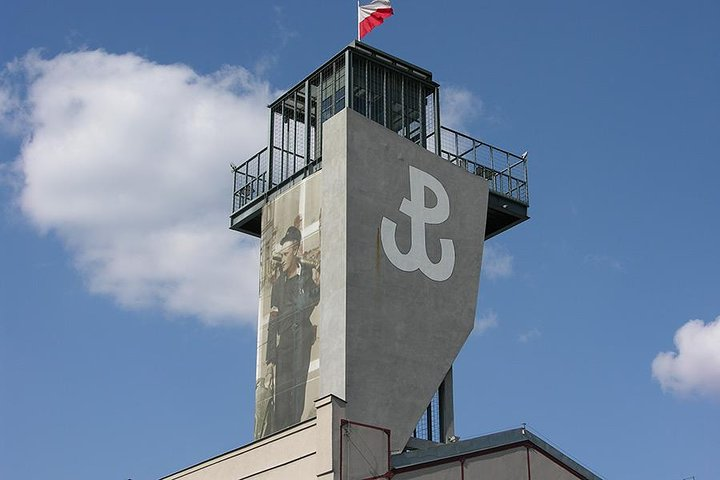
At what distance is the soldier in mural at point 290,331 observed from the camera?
40406mm

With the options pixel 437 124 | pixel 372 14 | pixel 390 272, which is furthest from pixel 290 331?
pixel 372 14

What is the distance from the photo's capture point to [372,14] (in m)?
47.0

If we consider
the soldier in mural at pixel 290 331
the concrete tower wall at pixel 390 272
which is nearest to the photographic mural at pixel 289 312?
the soldier in mural at pixel 290 331

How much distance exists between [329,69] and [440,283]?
1056 centimetres

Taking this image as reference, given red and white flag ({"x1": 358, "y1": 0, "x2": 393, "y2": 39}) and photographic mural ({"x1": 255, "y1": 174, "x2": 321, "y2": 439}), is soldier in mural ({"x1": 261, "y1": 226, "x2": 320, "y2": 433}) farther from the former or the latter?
red and white flag ({"x1": 358, "y1": 0, "x2": 393, "y2": 39})

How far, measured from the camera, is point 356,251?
38.8 m

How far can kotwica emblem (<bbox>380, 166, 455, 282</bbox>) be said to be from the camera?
131 feet

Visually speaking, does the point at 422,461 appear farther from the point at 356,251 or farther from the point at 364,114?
the point at 364,114

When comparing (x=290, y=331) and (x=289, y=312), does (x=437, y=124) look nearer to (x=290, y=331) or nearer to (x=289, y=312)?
(x=289, y=312)

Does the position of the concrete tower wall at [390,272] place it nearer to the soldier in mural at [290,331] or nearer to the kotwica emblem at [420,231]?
the kotwica emblem at [420,231]

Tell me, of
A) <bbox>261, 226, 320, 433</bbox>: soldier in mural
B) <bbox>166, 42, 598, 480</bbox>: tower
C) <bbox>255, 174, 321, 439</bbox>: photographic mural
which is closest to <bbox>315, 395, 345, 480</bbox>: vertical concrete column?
<bbox>166, 42, 598, 480</bbox>: tower

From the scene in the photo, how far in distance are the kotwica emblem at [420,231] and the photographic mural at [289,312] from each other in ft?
9.06

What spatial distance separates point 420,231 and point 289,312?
224 inches

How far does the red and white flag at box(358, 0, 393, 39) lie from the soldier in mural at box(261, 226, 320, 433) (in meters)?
9.37
